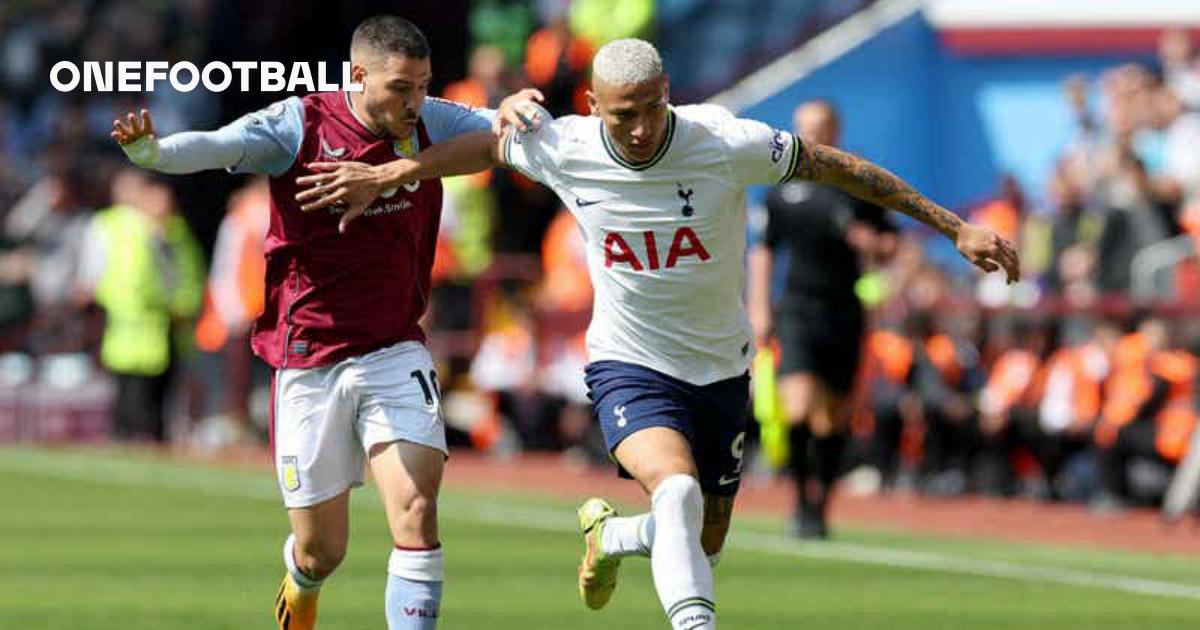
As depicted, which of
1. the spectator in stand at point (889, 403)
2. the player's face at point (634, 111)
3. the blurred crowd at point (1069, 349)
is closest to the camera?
the player's face at point (634, 111)

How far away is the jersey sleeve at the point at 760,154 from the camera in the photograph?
31.7ft

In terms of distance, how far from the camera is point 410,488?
375 inches

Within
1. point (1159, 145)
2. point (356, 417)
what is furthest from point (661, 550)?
point (1159, 145)

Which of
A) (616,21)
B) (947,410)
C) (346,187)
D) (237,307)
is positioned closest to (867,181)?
(346,187)

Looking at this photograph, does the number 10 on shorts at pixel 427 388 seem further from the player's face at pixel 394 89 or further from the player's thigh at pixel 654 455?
the player's face at pixel 394 89

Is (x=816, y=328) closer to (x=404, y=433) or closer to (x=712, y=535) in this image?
(x=712, y=535)

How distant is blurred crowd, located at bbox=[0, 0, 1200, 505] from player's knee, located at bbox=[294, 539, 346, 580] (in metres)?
7.95

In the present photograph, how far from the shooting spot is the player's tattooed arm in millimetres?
9391

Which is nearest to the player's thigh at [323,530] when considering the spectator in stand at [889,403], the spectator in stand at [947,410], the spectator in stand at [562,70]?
the spectator in stand at [947,410]

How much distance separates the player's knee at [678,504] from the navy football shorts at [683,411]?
45cm

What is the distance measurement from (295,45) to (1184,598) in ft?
54.2

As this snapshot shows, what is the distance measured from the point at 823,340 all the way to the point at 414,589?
719 centimetres

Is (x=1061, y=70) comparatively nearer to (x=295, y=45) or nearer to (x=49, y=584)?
(x=295, y=45)

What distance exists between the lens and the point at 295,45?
2798cm
